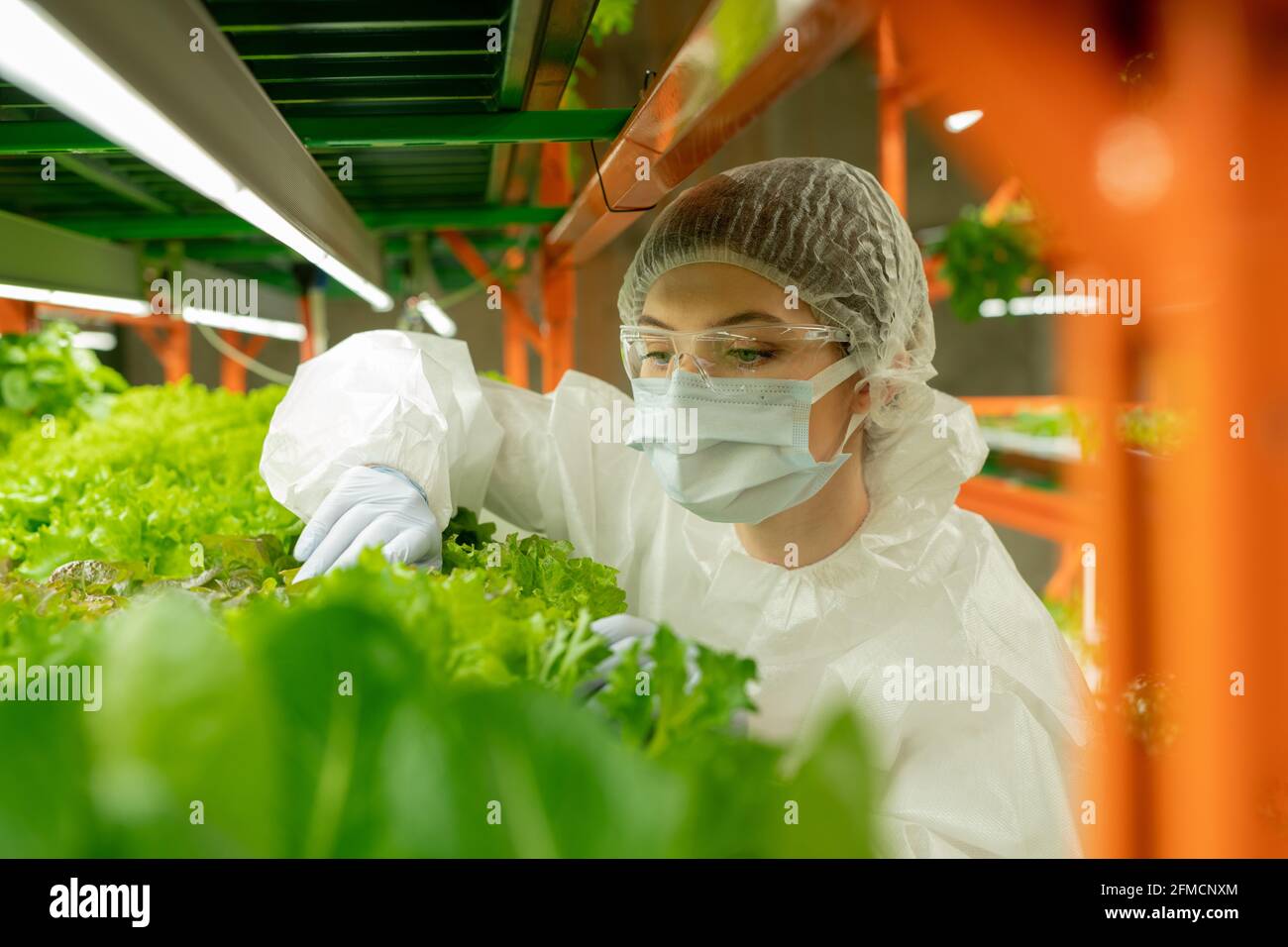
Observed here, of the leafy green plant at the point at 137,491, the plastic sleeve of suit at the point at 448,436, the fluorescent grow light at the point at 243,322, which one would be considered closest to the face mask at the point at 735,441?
the plastic sleeve of suit at the point at 448,436

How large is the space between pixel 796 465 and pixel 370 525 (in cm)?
77

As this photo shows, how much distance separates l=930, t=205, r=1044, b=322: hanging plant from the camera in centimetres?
373

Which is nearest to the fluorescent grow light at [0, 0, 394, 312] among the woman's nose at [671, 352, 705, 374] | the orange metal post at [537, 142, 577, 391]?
the woman's nose at [671, 352, 705, 374]

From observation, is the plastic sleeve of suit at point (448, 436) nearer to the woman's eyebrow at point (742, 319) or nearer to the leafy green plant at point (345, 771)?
the woman's eyebrow at point (742, 319)

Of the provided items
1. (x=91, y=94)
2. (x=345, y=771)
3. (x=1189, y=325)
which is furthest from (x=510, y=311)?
(x=345, y=771)

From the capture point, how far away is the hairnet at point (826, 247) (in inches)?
64.4

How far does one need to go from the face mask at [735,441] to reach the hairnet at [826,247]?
116mm

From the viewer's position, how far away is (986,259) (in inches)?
149

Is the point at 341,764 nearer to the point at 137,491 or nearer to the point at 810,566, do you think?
the point at 810,566

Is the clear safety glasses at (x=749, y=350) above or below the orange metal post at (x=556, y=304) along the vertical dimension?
below

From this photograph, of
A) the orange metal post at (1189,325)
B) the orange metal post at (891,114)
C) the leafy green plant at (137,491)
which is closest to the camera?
the orange metal post at (1189,325)
